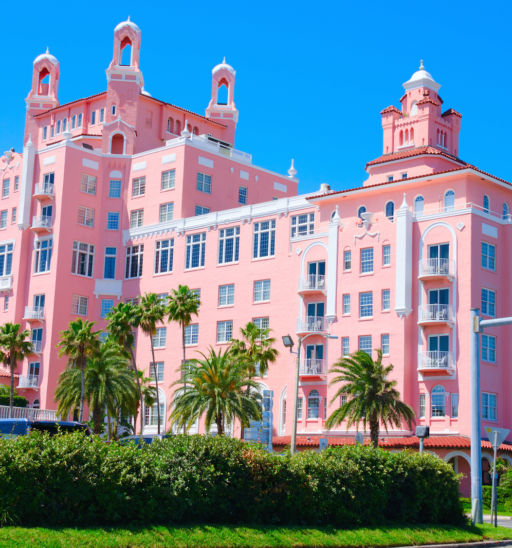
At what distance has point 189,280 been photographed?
77.1 m

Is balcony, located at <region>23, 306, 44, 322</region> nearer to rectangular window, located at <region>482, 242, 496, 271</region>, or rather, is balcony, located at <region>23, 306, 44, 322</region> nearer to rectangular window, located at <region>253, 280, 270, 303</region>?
rectangular window, located at <region>253, 280, 270, 303</region>

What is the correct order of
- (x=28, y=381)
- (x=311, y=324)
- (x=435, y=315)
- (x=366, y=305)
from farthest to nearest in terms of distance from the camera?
(x=28, y=381), (x=311, y=324), (x=366, y=305), (x=435, y=315)

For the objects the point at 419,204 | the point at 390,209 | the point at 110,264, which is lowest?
the point at 110,264

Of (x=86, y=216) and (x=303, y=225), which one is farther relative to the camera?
(x=86, y=216)

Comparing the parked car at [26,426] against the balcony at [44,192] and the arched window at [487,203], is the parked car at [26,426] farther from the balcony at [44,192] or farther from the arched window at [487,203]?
the balcony at [44,192]

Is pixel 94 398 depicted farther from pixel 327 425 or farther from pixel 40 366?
pixel 40 366

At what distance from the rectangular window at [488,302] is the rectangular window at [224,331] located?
20309 mm

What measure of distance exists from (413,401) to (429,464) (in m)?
33.1

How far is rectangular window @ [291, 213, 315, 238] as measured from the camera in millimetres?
71438

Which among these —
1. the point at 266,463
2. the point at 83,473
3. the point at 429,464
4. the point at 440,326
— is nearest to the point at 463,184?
the point at 440,326

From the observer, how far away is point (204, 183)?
8256cm

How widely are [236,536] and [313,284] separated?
151ft

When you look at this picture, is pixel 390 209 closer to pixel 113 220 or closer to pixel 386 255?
pixel 386 255

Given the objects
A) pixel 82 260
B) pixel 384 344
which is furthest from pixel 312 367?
pixel 82 260
